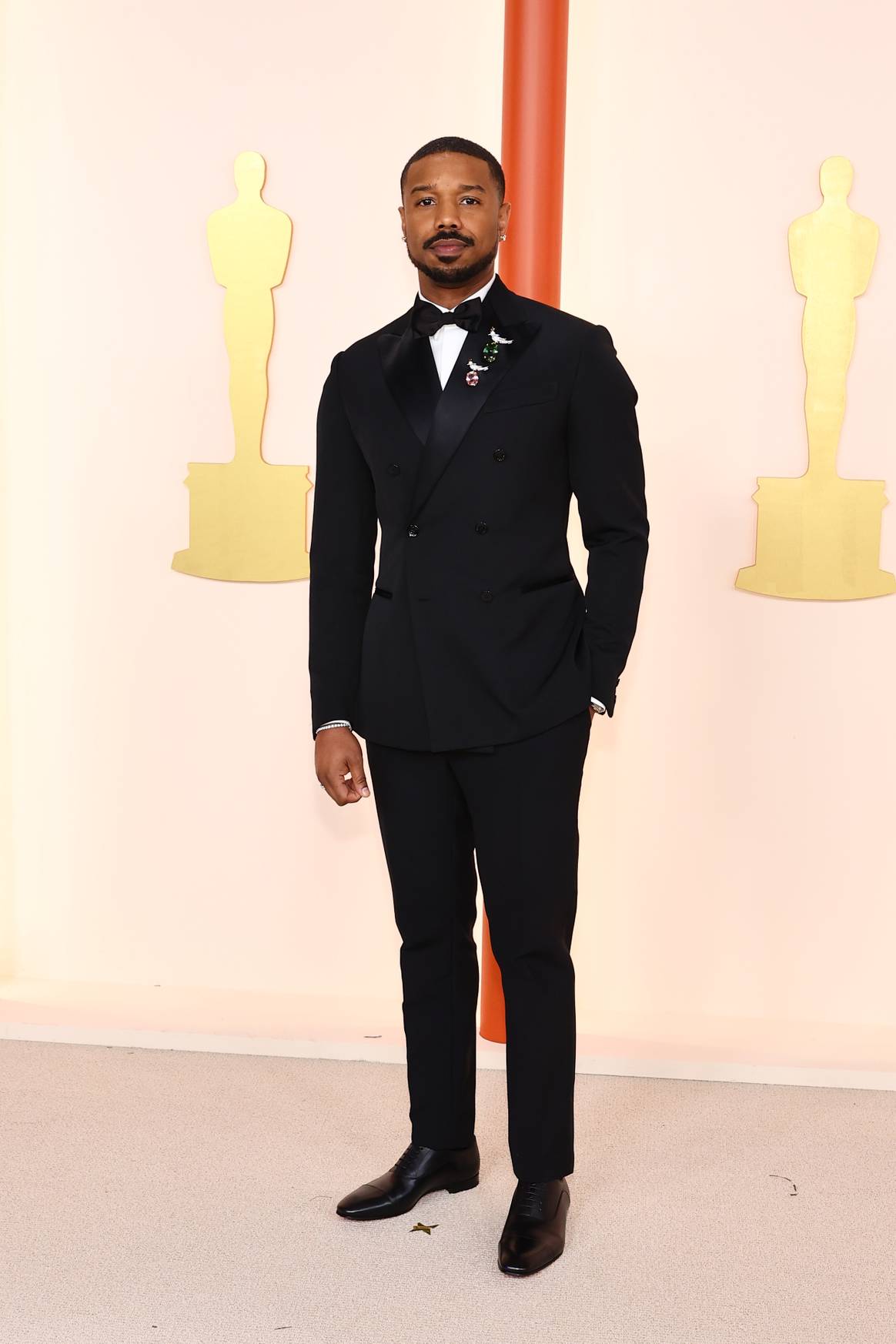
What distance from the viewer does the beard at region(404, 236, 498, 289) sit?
1.88m

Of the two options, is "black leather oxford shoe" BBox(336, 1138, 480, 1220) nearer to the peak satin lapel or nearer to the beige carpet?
the beige carpet

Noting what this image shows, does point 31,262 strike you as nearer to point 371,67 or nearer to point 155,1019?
point 371,67

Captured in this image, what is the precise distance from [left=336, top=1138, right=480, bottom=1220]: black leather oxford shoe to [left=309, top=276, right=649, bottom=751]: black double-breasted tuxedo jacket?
26.8 inches

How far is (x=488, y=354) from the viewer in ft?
6.22

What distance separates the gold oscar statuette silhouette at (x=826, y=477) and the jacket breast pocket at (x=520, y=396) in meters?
1.00

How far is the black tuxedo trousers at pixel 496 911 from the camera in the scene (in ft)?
6.30

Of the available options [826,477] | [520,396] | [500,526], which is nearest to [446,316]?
[520,396]

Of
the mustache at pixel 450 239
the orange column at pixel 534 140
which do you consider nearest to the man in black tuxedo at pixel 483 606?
the mustache at pixel 450 239

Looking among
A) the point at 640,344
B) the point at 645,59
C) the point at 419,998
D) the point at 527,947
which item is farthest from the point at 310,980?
the point at 645,59

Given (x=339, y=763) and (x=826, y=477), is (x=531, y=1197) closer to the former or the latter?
(x=339, y=763)

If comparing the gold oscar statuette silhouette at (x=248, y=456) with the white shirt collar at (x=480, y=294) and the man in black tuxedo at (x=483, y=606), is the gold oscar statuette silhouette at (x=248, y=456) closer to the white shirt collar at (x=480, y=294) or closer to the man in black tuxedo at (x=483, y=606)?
the man in black tuxedo at (x=483, y=606)

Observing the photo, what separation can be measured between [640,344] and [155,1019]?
1.74m

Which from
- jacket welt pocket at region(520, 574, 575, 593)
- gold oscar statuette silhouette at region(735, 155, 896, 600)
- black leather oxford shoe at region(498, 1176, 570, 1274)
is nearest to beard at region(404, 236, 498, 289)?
jacket welt pocket at region(520, 574, 575, 593)

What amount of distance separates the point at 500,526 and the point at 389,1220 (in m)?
1.07
